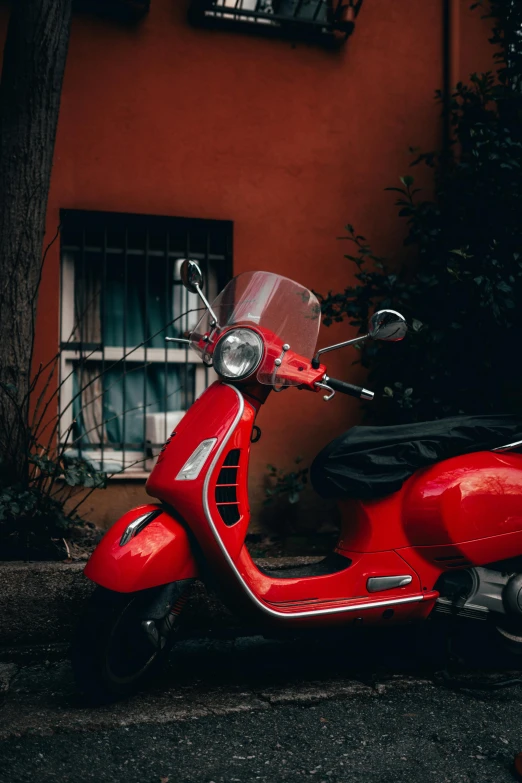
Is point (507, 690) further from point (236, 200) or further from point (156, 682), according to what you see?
point (236, 200)

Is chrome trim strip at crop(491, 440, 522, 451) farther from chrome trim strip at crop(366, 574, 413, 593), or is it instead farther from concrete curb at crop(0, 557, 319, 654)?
concrete curb at crop(0, 557, 319, 654)

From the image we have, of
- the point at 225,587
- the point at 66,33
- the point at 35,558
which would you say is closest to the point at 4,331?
the point at 35,558

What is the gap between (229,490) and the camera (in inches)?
118

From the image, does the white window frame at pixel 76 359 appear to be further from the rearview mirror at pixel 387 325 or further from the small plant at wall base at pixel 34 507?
the rearview mirror at pixel 387 325

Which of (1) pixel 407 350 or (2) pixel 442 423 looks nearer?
(2) pixel 442 423

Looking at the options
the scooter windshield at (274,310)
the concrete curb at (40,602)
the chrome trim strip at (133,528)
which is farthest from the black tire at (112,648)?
the scooter windshield at (274,310)

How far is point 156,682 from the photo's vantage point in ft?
10.3

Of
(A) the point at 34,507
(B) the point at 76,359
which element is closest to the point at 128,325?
(B) the point at 76,359

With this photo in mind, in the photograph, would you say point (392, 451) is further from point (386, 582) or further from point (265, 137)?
point (265, 137)

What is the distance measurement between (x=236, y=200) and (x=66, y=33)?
1558mm

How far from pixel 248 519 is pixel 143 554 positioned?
0.46m

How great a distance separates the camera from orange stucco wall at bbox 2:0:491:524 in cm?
512

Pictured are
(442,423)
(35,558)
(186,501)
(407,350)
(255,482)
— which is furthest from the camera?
(255,482)

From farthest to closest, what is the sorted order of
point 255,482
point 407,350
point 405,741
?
point 255,482, point 407,350, point 405,741
